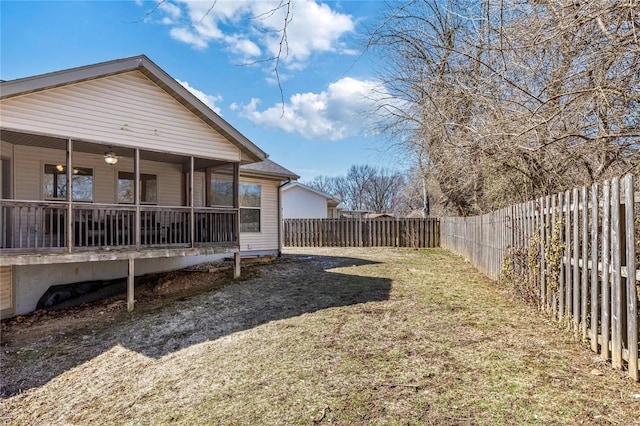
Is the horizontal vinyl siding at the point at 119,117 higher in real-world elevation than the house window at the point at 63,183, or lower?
higher

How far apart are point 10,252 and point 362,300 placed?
246 inches

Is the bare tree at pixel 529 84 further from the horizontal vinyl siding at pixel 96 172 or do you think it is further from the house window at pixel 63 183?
the house window at pixel 63 183

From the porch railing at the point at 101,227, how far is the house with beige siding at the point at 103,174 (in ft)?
0.08

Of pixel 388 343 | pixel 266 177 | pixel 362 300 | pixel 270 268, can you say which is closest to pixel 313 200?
pixel 266 177

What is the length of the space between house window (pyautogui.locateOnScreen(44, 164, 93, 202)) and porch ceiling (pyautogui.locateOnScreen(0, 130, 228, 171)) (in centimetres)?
54

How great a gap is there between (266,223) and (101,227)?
5178 millimetres

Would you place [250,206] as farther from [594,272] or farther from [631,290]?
[631,290]

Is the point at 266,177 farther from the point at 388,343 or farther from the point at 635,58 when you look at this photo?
the point at 635,58

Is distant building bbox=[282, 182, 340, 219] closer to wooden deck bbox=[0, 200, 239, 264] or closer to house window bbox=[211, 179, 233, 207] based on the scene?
house window bbox=[211, 179, 233, 207]

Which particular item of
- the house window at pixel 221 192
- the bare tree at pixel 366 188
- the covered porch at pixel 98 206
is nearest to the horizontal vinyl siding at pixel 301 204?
the house window at pixel 221 192

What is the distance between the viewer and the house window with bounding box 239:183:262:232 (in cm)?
1190

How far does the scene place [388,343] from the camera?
15.0 ft

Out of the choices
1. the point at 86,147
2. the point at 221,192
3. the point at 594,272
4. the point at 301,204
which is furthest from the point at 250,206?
the point at 301,204

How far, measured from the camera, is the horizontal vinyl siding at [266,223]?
12.0 meters
